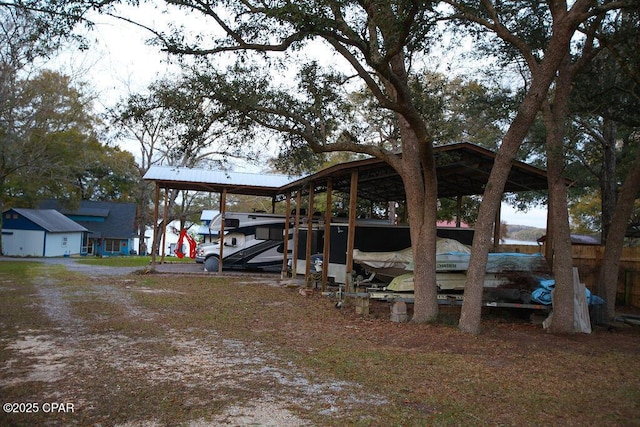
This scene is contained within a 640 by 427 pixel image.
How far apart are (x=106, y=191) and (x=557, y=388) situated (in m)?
50.0

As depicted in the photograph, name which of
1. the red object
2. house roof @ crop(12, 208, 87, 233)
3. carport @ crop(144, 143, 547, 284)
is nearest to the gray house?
house roof @ crop(12, 208, 87, 233)

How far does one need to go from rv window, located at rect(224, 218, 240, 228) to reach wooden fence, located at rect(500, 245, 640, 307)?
1161cm

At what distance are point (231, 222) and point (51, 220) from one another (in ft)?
86.2

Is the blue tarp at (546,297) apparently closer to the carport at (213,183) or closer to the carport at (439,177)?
the carport at (439,177)

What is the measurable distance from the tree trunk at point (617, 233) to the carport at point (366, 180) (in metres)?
2.46

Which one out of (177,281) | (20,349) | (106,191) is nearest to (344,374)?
(20,349)

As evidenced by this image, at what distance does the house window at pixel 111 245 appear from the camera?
47.9 metres

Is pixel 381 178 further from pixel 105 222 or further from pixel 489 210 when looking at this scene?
pixel 105 222

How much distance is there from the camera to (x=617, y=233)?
1091 centimetres

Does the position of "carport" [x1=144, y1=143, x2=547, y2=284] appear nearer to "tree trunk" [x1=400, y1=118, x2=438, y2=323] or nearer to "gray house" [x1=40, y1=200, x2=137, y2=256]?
"tree trunk" [x1=400, y1=118, x2=438, y2=323]

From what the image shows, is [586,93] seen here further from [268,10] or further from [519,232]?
[519,232]

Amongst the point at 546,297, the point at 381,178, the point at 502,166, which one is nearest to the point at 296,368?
the point at 502,166

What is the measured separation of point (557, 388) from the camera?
6105 millimetres

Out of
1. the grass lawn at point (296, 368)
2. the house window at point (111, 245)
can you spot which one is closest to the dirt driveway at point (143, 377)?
the grass lawn at point (296, 368)
